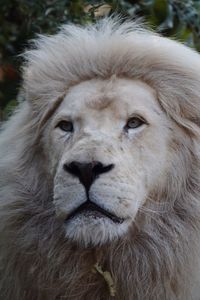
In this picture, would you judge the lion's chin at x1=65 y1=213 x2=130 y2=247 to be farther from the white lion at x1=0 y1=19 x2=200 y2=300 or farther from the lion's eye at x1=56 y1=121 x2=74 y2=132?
the lion's eye at x1=56 y1=121 x2=74 y2=132

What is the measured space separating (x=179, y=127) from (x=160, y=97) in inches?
5.0

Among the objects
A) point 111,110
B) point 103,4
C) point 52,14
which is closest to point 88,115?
point 111,110

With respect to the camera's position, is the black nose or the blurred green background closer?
the black nose

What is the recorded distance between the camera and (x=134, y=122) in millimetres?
3150

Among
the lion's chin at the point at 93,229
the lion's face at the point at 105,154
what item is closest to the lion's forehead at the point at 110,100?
the lion's face at the point at 105,154

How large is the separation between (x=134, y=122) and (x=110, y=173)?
0.28 m

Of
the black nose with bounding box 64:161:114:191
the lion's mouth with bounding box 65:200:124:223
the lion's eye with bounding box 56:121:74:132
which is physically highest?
the lion's eye with bounding box 56:121:74:132

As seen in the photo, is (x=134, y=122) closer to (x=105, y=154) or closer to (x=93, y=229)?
(x=105, y=154)

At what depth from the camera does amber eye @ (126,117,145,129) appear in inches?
124

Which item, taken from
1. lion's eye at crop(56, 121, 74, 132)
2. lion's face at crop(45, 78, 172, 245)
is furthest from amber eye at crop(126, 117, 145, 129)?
lion's eye at crop(56, 121, 74, 132)

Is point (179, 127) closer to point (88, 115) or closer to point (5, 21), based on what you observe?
point (88, 115)

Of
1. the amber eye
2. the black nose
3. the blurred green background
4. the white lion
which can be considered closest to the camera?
the black nose

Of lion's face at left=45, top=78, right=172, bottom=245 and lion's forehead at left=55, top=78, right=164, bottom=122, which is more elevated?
lion's forehead at left=55, top=78, right=164, bottom=122

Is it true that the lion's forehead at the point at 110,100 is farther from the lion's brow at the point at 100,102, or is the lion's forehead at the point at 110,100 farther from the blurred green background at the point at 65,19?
the blurred green background at the point at 65,19
